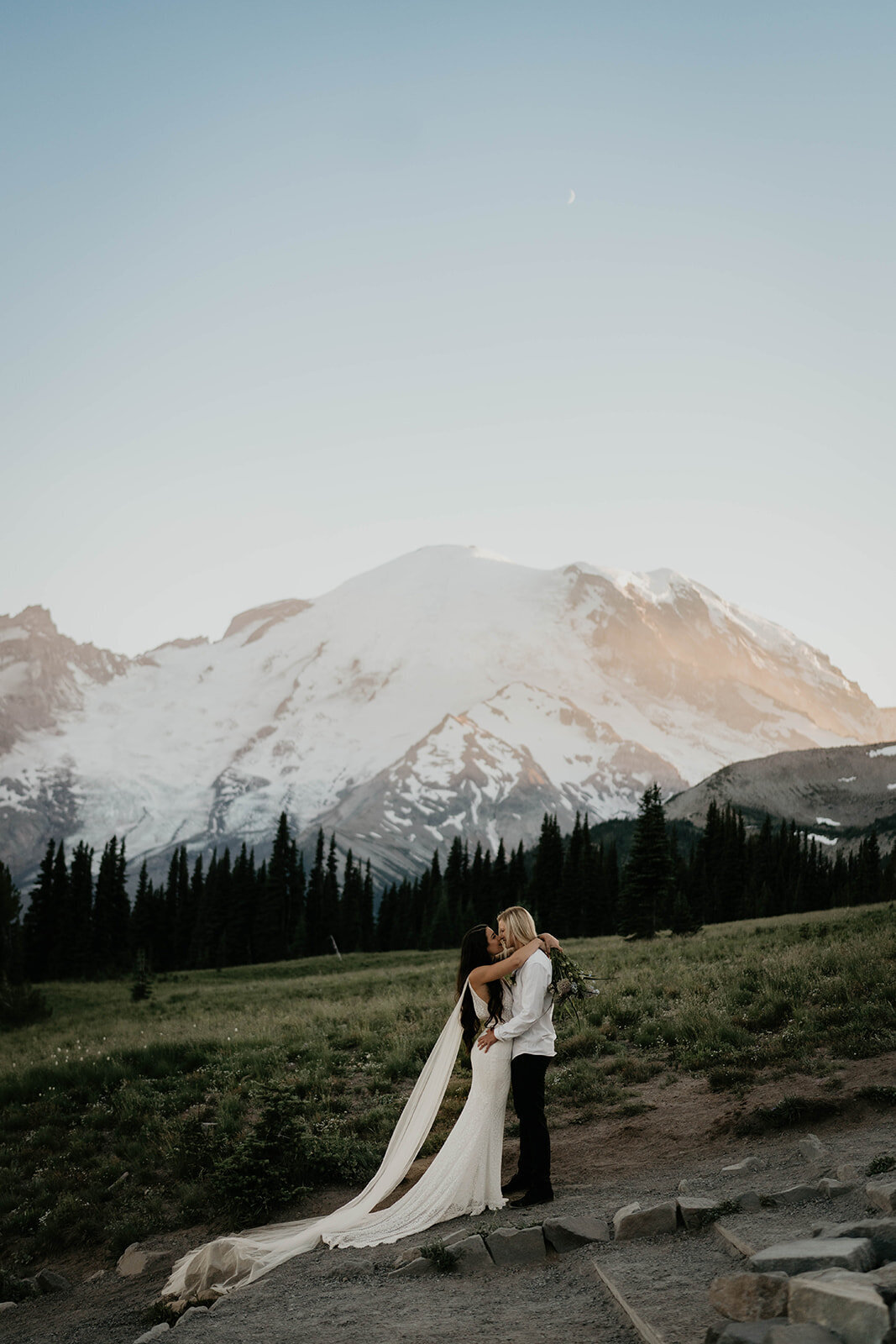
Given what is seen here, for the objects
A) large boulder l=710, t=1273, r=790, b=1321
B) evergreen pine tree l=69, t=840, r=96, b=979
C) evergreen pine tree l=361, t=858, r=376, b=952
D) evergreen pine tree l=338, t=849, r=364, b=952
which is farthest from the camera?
evergreen pine tree l=361, t=858, r=376, b=952

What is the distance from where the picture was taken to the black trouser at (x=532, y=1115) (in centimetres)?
960

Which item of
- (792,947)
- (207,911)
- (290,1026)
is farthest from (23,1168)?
(207,911)

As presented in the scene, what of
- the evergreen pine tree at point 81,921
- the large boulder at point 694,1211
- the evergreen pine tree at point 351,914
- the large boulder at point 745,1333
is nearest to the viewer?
the large boulder at point 745,1333

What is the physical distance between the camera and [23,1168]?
13.7 m

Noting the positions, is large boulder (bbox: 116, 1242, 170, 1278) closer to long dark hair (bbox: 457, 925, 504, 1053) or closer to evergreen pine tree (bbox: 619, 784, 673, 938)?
long dark hair (bbox: 457, 925, 504, 1053)

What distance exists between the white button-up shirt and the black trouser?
116mm

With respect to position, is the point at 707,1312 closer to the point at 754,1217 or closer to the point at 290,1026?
the point at 754,1217

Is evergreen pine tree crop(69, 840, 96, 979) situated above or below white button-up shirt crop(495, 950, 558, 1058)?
below

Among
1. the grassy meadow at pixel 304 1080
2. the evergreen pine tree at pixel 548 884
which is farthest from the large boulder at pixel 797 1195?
the evergreen pine tree at pixel 548 884

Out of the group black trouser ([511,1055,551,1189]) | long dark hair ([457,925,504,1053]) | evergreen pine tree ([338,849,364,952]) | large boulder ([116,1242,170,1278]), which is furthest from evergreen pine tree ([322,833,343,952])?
black trouser ([511,1055,551,1189])

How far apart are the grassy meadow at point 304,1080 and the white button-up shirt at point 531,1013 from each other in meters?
3.83

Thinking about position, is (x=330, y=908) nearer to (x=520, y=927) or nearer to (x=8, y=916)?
(x=8, y=916)

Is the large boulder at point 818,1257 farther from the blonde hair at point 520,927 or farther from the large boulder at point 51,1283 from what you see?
the large boulder at point 51,1283

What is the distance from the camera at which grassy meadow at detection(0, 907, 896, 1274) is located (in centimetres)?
1208
